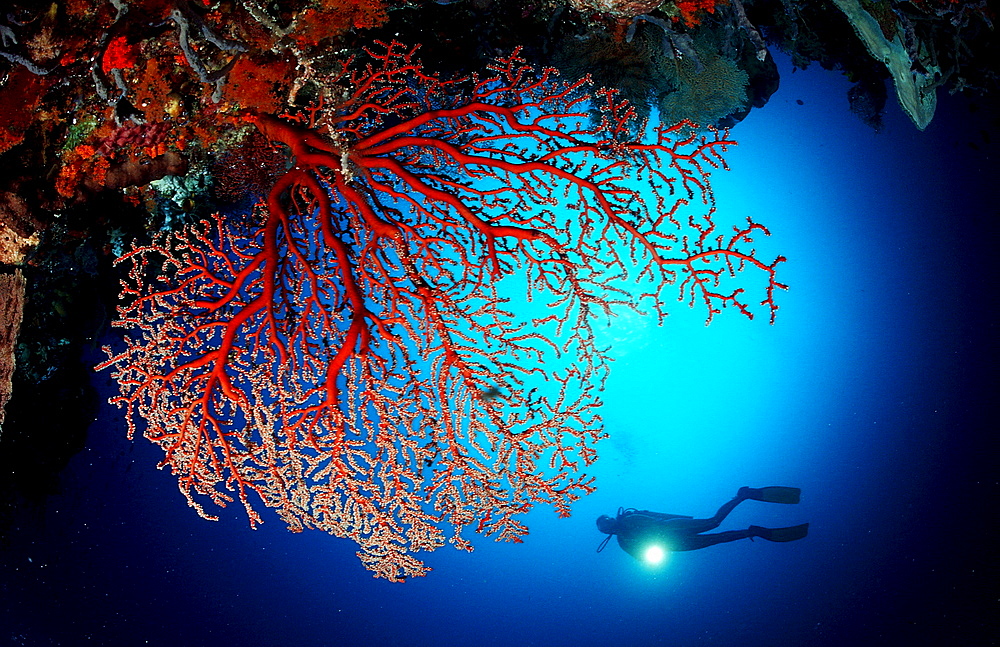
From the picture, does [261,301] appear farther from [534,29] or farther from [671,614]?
[671,614]

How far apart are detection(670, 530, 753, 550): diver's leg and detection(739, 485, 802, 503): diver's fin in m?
0.72

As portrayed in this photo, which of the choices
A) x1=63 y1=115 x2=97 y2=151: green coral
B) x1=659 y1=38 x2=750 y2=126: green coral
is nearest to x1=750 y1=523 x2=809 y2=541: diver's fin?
x1=659 y1=38 x2=750 y2=126: green coral

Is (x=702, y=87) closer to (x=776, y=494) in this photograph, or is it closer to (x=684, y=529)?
(x=776, y=494)

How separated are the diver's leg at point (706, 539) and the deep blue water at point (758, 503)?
3.17m

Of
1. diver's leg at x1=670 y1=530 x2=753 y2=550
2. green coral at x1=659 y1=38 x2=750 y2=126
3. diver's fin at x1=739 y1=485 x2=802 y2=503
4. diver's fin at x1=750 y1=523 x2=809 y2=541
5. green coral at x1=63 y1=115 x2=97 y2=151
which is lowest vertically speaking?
diver's leg at x1=670 y1=530 x2=753 y2=550

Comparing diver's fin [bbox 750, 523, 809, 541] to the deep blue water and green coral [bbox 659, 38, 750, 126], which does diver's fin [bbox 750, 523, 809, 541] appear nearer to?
the deep blue water

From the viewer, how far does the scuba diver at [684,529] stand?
27.4 ft

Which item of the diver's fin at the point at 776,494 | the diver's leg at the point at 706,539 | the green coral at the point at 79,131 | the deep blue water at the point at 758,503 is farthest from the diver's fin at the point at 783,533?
the green coral at the point at 79,131

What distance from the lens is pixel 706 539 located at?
8.62m

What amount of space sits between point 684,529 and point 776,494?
1851 millimetres

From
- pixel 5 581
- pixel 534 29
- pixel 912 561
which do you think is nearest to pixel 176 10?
pixel 534 29

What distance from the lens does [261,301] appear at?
199 centimetres

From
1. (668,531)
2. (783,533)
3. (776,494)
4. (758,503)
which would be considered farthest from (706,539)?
(758,503)

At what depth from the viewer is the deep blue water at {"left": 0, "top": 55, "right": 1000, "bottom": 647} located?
6391 millimetres
